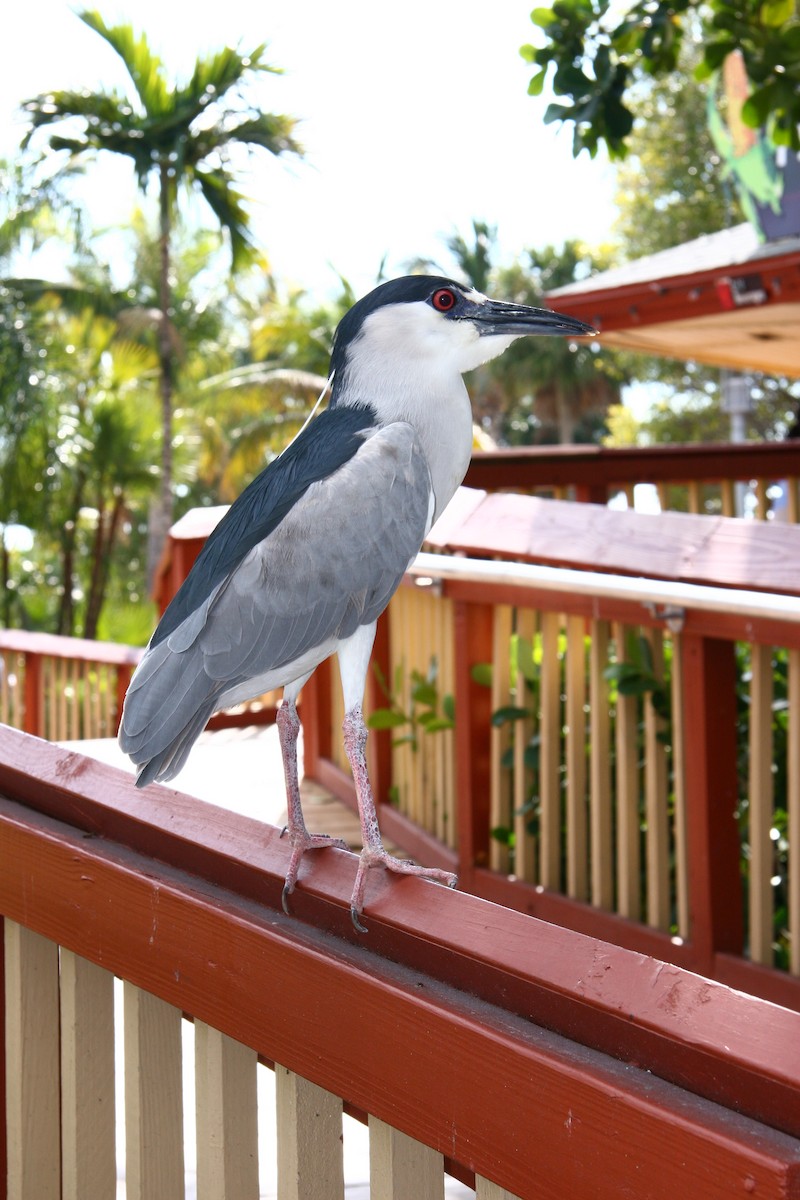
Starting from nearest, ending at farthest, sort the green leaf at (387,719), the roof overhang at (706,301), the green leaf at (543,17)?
the green leaf at (543,17), the green leaf at (387,719), the roof overhang at (706,301)

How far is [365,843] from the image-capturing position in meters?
1.47

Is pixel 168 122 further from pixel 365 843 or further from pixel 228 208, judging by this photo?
pixel 365 843

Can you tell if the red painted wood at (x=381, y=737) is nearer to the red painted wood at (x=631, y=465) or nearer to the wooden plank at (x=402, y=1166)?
the red painted wood at (x=631, y=465)

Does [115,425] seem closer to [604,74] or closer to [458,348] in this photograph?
[604,74]

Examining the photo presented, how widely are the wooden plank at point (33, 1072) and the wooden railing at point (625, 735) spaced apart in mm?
1408

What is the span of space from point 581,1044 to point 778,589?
1.80m

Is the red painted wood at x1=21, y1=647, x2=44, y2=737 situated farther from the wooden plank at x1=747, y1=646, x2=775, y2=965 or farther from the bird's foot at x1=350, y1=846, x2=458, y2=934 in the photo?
the bird's foot at x1=350, y1=846, x2=458, y2=934

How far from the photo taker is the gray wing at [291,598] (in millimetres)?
1355

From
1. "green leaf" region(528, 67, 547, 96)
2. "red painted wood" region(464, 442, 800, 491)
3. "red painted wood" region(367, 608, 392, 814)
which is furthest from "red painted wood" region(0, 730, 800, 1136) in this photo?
"red painted wood" region(464, 442, 800, 491)

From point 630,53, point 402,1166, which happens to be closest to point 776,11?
point 630,53

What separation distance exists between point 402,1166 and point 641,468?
15.4ft

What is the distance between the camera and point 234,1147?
1.39 meters

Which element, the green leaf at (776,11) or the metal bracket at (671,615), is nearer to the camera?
the metal bracket at (671,615)

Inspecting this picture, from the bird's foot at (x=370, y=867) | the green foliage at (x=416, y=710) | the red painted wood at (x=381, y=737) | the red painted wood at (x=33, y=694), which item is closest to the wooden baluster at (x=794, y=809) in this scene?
the green foliage at (x=416, y=710)
